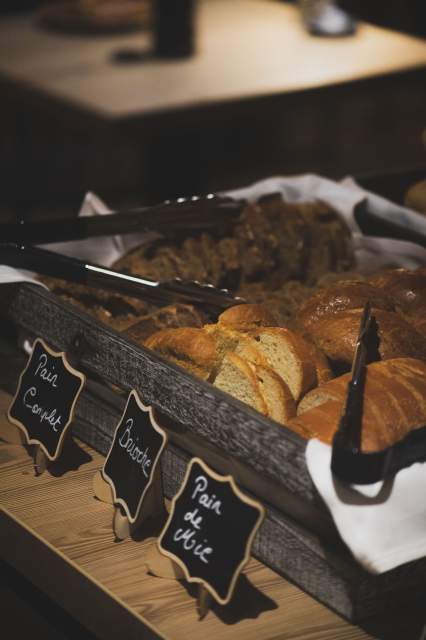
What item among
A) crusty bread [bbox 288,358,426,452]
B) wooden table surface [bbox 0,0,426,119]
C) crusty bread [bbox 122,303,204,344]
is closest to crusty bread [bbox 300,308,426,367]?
crusty bread [bbox 288,358,426,452]

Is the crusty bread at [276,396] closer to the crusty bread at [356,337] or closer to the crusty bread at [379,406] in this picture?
the crusty bread at [379,406]

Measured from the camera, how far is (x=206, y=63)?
13.6ft

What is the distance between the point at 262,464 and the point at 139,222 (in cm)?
99

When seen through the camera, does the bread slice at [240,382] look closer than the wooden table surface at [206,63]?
Yes

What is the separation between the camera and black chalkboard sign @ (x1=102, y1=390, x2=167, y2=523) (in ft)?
5.55

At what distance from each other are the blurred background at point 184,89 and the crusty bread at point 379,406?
48.3 inches

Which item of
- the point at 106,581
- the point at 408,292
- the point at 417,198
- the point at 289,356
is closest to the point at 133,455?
the point at 106,581

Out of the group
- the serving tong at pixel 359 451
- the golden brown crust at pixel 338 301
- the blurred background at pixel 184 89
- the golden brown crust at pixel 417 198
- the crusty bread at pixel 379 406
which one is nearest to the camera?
the serving tong at pixel 359 451

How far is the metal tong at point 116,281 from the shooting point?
2086mm

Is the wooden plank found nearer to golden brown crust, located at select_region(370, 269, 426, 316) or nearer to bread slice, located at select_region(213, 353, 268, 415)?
bread slice, located at select_region(213, 353, 268, 415)

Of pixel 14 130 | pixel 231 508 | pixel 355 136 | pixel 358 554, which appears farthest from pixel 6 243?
pixel 355 136

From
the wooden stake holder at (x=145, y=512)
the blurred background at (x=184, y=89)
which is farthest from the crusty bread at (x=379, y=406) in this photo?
the blurred background at (x=184, y=89)

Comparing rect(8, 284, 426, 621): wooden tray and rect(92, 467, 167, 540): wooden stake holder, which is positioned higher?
rect(8, 284, 426, 621): wooden tray

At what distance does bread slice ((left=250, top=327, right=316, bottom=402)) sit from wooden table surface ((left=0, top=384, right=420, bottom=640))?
1.02 feet
